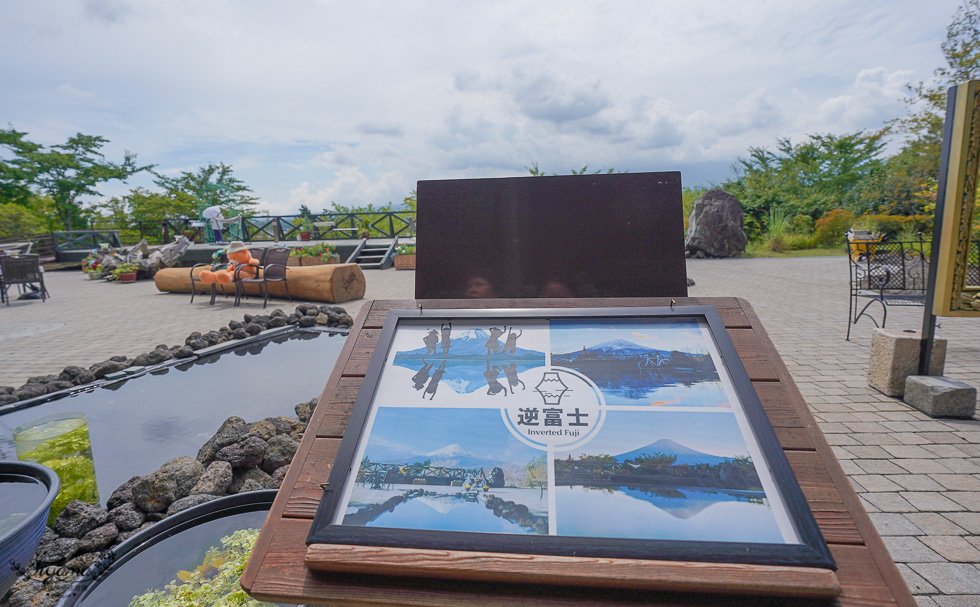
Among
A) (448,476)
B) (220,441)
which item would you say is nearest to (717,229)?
(220,441)

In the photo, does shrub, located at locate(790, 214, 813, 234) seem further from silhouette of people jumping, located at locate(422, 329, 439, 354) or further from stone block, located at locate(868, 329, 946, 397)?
silhouette of people jumping, located at locate(422, 329, 439, 354)

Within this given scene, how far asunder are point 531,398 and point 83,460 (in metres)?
2.43

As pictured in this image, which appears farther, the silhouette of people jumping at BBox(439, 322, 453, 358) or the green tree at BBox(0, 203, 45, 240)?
the green tree at BBox(0, 203, 45, 240)

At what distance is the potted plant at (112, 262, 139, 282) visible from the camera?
1426cm

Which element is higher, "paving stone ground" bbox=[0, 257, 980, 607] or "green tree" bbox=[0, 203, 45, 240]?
"green tree" bbox=[0, 203, 45, 240]

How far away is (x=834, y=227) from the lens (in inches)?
741

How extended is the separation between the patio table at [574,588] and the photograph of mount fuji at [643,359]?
0.38 feet

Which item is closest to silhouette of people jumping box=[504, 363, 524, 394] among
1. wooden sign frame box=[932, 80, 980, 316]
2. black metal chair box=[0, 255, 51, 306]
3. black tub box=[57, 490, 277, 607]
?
black tub box=[57, 490, 277, 607]

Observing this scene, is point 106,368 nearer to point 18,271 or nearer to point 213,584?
point 213,584

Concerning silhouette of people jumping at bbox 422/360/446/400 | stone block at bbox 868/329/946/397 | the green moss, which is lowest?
the green moss

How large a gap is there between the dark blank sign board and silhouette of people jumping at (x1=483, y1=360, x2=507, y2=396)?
58 cm

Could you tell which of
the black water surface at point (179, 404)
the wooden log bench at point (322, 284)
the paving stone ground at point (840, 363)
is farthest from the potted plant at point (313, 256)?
the black water surface at point (179, 404)

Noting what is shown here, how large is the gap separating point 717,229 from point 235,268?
1406 centimetres

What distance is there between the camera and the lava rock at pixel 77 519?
2035mm
